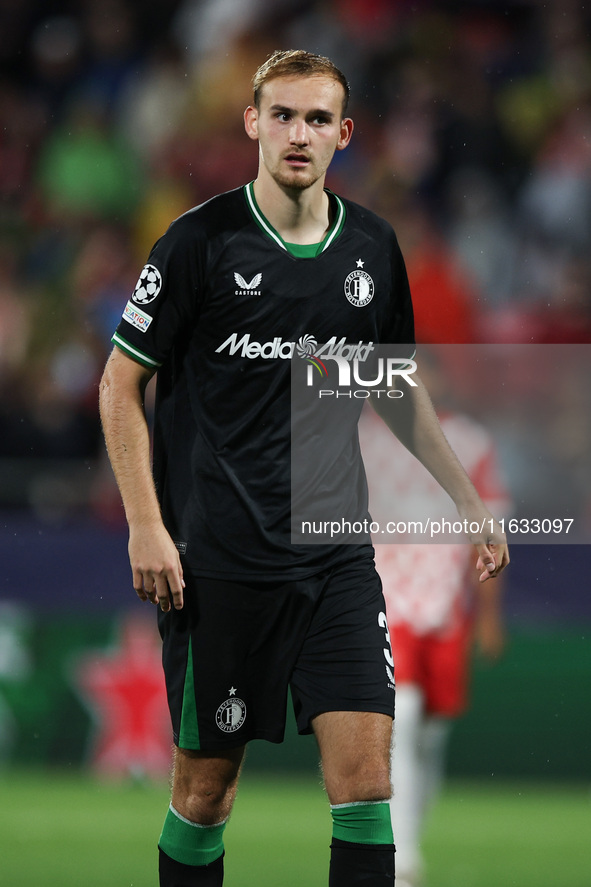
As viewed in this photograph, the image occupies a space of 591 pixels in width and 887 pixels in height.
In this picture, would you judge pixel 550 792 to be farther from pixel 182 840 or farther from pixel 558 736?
pixel 182 840

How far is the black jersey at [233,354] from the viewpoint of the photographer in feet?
10.8

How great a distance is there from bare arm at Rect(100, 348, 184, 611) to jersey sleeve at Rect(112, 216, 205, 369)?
0.15ft

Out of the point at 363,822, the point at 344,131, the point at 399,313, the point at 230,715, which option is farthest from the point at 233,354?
the point at 363,822

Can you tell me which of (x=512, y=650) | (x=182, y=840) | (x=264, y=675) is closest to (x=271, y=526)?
(x=264, y=675)

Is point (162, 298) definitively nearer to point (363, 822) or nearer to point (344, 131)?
point (344, 131)

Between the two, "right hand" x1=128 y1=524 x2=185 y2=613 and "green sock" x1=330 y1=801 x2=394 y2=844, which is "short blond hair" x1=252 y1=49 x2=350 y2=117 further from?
"green sock" x1=330 y1=801 x2=394 y2=844

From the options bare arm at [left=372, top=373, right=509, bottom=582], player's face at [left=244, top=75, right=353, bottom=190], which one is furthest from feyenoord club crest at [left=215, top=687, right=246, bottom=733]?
player's face at [left=244, top=75, right=353, bottom=190]

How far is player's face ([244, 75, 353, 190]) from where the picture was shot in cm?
330

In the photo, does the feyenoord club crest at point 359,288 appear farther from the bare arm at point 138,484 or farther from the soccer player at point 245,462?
the bare arm at point 138,484

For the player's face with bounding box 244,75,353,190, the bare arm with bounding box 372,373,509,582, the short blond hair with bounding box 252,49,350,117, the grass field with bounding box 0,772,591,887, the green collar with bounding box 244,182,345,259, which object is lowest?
the grass field with bounding box 0,772,591,887

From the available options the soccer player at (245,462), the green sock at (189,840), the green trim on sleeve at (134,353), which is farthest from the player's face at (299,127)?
the green sock at (189,840)

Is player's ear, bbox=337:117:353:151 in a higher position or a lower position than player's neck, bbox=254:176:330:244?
higher

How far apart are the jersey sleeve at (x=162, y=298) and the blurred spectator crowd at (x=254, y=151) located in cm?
369

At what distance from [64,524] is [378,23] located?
13.5 feet
